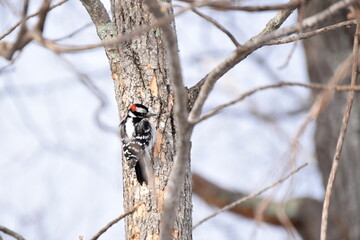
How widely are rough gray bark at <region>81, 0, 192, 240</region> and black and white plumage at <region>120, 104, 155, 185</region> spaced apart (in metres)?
0.05

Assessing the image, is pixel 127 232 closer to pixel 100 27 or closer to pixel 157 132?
pixel 157 132

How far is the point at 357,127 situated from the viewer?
332 inches

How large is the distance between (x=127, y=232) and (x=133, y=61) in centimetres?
109

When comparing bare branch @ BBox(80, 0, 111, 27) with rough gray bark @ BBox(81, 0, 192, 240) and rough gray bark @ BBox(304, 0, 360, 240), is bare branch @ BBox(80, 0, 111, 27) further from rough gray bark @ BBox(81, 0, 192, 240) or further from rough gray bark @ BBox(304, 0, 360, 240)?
rough gray bark @ BBox(304, 0, 360, 240)

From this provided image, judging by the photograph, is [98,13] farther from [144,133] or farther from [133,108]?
[144,133]

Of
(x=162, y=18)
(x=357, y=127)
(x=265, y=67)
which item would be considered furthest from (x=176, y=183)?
(x=265, y=67)

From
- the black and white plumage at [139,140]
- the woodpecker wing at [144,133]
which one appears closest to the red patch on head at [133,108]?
the black and white plumage at [139,140]

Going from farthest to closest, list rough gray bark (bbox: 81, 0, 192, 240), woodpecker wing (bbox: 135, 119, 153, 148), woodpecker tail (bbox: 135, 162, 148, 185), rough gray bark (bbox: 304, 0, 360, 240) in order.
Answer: rough gray bark (bbox: 304, 0, 360, 240), woodpecker wing (bbox: 135, 119, 153, 148), rough gray bark (bbox: 81, 0, 192, 240), woodpecker tail (bbox: 135, 162, 148, 185)

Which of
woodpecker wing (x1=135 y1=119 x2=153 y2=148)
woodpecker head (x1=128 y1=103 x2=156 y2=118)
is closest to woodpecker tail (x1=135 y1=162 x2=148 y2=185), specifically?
woodpecker head (x1=128 y1=103 x2=156 y2=118)

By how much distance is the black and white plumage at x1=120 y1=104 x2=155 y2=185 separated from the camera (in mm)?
3932

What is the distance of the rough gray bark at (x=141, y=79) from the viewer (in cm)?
396

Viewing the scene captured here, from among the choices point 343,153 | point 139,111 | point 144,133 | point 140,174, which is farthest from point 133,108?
point 343,153

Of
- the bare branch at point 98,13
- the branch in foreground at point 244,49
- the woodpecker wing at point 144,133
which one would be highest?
the bare branch at point 98,13

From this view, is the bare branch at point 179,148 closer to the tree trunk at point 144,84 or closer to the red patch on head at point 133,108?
the tree trunk at point 144,84
